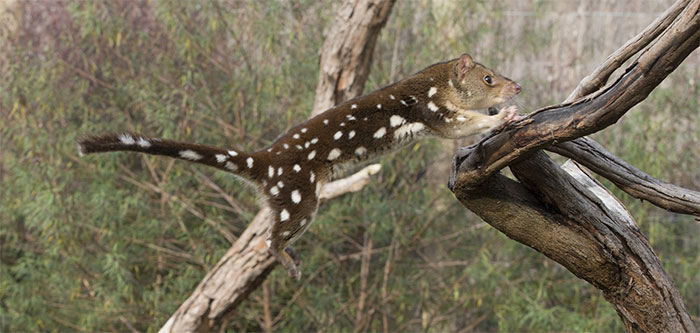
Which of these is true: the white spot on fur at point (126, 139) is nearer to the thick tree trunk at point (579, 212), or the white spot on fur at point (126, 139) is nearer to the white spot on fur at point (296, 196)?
the white spot on fur at point (296, 196)

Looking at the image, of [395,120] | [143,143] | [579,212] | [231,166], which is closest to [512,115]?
[579,212]

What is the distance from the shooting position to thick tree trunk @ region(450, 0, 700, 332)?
2080mm

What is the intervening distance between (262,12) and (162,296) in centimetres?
200

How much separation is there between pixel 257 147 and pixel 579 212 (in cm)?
300

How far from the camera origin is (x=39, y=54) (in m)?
5.14

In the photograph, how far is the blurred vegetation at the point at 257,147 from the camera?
15.5 ft

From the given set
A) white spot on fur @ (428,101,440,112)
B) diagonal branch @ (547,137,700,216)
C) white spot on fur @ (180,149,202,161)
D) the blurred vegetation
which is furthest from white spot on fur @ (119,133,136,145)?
the blurred vegetation

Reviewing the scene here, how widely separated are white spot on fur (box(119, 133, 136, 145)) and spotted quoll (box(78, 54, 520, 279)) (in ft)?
0.85

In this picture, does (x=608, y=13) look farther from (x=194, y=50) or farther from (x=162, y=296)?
(x=162, y=296)

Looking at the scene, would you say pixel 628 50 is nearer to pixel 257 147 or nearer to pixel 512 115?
pixel 512 115

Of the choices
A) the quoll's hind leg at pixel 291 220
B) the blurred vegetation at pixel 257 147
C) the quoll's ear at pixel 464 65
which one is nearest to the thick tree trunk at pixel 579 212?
the quoll's ear at pixel 464 65

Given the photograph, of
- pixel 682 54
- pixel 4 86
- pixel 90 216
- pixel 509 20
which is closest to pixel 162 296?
pixel 90 216

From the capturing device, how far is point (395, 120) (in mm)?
2504

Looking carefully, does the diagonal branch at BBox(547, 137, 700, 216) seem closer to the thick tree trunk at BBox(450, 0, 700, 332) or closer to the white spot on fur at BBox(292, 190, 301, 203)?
the thick tree trunk at BBox(450, 0, 700, 332)
